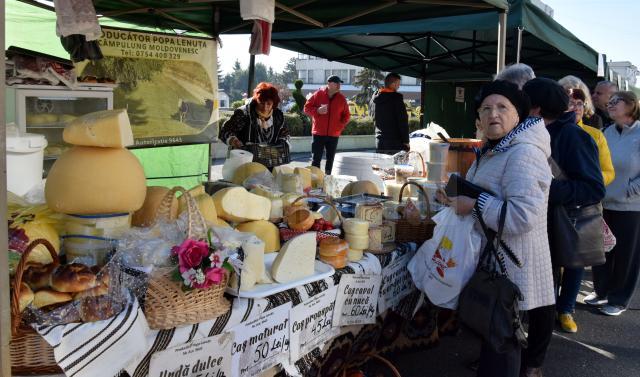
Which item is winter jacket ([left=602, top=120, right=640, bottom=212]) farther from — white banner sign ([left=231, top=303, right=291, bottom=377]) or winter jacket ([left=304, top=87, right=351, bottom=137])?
winter jacket ([left=304, top=87, right=351, bottom=137])

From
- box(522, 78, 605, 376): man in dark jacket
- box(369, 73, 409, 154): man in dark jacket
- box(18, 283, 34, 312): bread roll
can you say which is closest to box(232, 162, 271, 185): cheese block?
box(522, 78, 605, 376): man in dark jacket

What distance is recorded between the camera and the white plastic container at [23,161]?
107 inches

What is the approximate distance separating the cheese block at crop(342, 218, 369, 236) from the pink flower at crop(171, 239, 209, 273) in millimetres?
983

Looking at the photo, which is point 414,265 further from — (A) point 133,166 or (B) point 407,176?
(A) point 133,166

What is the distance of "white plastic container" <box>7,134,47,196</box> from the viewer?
2709mm

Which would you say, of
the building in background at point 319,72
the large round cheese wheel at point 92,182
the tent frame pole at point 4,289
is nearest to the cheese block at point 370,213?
the large round cheese wheel at point 92,182

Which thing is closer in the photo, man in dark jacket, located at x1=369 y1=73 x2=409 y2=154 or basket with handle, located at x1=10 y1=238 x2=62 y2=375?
basket with handle, located at x1=10 y1=238 x2=62 y2=375

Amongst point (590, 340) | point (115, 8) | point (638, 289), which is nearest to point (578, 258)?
point (590, 340)

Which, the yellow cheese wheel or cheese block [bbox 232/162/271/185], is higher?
cheese block [bbox 232/162/271/185]

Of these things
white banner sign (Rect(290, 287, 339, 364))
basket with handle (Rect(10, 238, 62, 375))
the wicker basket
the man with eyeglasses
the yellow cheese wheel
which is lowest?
white banner sign (Rect(290, 287, 339, 364))

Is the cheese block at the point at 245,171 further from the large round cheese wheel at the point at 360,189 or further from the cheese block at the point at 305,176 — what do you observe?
the large round cheese wheel at the point at 360,189

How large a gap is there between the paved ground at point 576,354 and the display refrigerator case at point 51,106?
317 centimetres

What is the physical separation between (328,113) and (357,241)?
18.0ft

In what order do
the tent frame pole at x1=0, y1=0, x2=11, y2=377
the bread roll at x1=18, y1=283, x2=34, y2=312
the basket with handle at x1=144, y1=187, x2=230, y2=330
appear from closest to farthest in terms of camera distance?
the tent frame pole at x1=0, y1=0, x2=11, y2=377, the bread roll at x1=18, y1=283, x2=34, y2=312, the basket with handle at x1=144, y1=187, x2=230, y2=330
